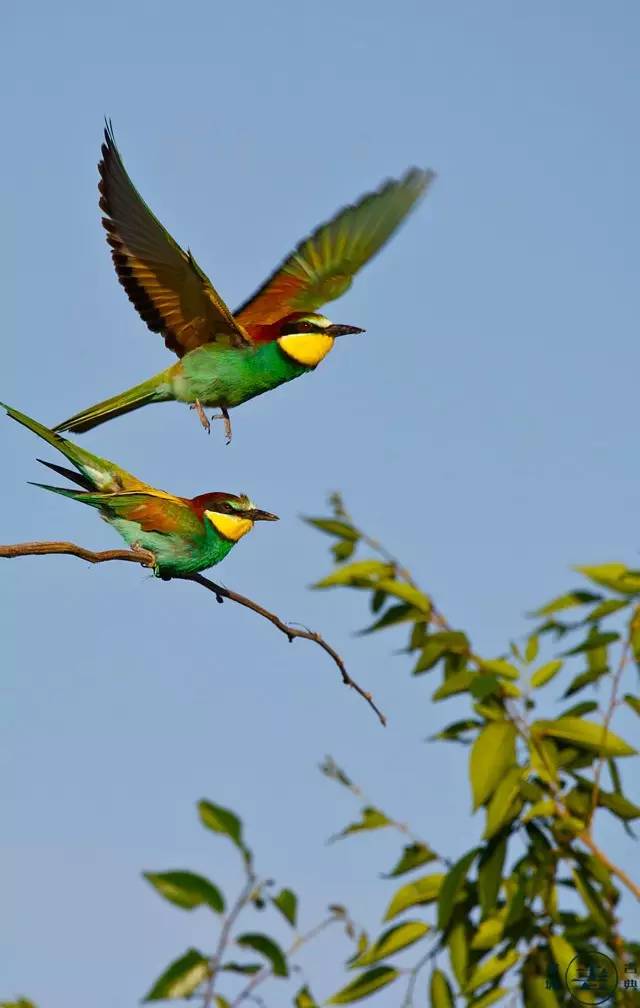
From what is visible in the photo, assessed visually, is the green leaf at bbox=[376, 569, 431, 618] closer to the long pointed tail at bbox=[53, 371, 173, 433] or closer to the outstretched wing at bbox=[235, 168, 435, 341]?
the long pointed tail at bbox=[53, 371, 173, 433]

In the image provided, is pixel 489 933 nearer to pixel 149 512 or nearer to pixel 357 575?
pixel 357 575

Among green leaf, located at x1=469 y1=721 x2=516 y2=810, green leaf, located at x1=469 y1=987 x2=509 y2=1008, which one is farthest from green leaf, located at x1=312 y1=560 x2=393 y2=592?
green leaf, located at x1=469 y1=987 x2=509 y2=1008

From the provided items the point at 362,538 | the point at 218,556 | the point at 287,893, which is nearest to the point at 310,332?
the point at 218,556

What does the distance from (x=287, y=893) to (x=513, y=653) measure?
66 centimetres

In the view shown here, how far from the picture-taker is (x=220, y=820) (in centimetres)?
188

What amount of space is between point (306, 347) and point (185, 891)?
17.0ft

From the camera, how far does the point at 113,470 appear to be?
615 centimetres

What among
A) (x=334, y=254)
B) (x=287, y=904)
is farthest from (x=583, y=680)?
(x=334, y=254)

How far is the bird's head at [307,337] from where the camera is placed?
680cm

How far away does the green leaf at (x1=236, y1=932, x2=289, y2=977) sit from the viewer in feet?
6.06

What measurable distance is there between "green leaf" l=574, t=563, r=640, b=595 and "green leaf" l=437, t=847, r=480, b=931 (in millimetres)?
476

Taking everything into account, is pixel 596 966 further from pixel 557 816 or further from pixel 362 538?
pixel 362 538

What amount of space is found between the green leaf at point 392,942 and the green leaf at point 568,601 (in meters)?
0.57

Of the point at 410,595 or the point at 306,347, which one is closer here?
the point at 410,595
